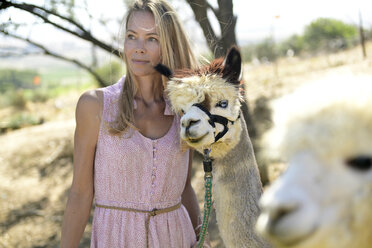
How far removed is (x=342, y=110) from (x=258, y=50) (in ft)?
80.6

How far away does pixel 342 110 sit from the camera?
936 mm

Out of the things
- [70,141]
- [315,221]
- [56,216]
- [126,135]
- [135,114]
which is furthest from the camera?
[70,141]

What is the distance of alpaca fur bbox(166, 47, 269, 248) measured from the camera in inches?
74.9

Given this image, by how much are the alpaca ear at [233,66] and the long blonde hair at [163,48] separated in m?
0.27

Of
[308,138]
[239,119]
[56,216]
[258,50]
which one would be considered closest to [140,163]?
[239,119]

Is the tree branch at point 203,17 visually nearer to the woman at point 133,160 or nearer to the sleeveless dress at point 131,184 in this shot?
the woman at point 133,160

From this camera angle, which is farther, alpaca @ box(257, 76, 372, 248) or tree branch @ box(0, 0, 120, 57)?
tree branch @ box(0, 0, 120, 57)

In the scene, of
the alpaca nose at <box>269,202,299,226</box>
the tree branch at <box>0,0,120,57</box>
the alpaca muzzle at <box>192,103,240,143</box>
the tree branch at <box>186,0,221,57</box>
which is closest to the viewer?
the alpaca nose at <box>269,202,299,226</box>

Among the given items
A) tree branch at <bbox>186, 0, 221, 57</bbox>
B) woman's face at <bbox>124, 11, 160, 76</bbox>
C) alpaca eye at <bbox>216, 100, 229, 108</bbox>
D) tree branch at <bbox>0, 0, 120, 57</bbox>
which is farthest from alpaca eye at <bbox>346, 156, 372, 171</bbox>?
tree branch at <bbox>0, 0, 120, 57</bbox>

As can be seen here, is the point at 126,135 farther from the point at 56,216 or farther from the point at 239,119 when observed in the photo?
the point at 56,216

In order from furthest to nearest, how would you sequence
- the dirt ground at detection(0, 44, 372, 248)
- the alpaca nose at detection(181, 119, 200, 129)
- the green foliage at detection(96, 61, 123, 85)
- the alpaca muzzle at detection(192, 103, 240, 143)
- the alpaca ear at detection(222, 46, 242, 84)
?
the dirt ground at detection(0, 44, 372, 248)
the green foliage at detection(96, 61, 123, 85)
the alpaca ear at detection(222, 46, 242, 84)
the alpaca muzzle at detection(192, 103, 240, 143)
the alpaca nose at detection(181, 119, 200, 129)

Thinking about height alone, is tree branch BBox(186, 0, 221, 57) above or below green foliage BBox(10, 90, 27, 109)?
below

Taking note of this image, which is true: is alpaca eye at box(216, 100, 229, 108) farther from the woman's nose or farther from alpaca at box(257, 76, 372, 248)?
alpaca at box(257, 76, 372, 248)

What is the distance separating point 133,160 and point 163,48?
652 millimetres
